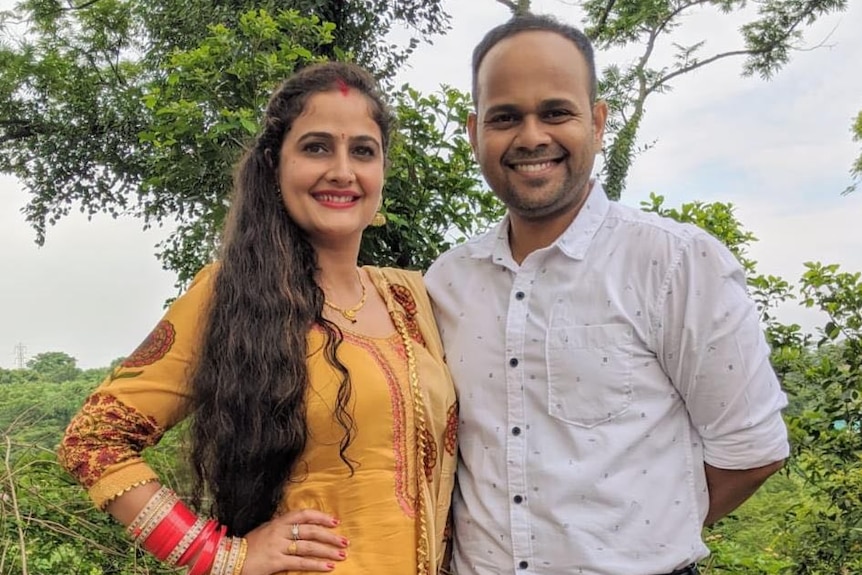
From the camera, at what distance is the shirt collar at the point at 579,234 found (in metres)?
1.62

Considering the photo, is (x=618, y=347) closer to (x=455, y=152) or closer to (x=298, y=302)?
(x=298, y=302)

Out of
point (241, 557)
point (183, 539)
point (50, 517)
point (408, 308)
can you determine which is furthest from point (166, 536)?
point (50, 517)

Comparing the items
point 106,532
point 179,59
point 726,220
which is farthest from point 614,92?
point 106,532

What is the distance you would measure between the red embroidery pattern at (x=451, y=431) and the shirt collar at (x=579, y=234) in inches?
15.1

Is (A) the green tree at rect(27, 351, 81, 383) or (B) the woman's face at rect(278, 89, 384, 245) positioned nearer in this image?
(B) the woman's face at rect(278, 89, 384, 245)

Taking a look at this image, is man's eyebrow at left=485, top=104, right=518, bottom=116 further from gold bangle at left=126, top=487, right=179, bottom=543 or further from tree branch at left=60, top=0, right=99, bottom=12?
tree branch at left=60, top=0, right=99, bottom=12

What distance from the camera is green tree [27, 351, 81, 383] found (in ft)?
17.2

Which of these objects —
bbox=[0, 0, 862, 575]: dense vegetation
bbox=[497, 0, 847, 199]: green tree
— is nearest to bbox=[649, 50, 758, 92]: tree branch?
bbox=[497, 0, 847, 199]: green tree

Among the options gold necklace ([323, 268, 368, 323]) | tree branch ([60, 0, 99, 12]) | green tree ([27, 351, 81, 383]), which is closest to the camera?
gold necklace ([323, 268, 368, 323])

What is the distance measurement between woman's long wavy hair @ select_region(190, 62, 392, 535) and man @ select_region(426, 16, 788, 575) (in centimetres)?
36

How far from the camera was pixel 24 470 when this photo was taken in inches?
109

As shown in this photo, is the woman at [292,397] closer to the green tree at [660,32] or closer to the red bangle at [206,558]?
the red bangle at [206,558]

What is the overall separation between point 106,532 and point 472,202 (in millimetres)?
2030

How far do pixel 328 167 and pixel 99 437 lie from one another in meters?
0.78
